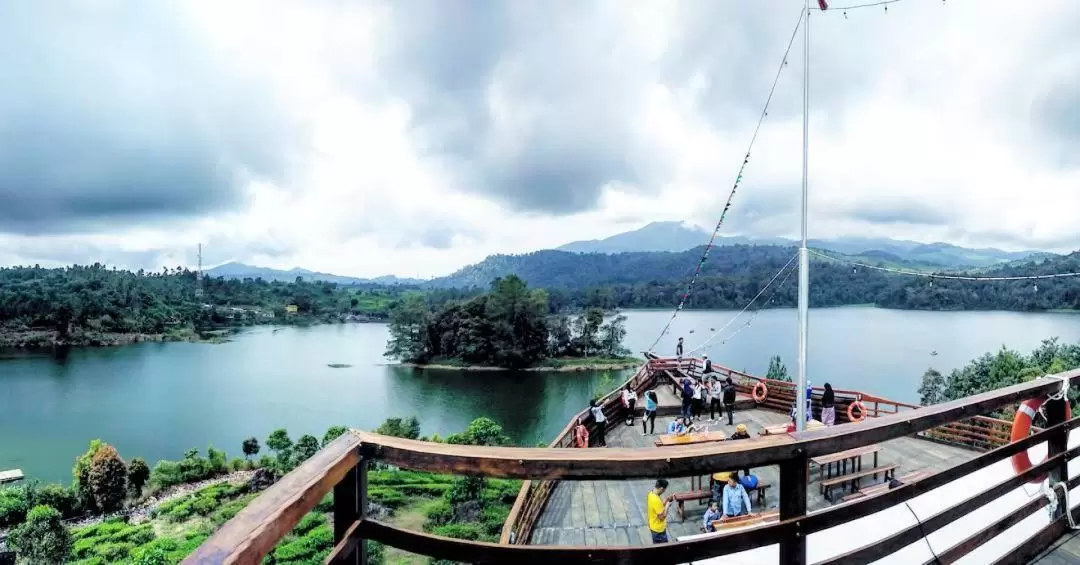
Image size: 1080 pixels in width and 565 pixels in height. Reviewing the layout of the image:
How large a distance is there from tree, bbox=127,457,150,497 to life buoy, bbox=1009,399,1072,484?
31.6 metres

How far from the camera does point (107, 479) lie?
936 inches

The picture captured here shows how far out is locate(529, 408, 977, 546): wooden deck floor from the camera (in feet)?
19.5

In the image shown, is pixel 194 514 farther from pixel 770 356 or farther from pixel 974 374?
pixel 770 356

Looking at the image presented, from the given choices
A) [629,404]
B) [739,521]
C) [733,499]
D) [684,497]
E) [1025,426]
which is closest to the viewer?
[1025,426]

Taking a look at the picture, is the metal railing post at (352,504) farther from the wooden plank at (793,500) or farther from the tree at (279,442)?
the tree at (279,442)

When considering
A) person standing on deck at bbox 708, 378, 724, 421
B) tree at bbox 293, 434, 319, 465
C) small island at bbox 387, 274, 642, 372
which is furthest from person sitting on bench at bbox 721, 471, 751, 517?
small island at bbox 387, 274, 642, 372

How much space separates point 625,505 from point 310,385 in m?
50.1

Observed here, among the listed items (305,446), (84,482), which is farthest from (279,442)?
(84,482)

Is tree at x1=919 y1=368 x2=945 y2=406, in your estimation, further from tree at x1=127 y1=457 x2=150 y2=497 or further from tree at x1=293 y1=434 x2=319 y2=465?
tree at x1=127 y1=457 x2=150 y2=497

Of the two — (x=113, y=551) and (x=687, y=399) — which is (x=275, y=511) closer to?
(x=687, y=399)

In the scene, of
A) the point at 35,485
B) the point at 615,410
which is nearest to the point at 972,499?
the point at 615,410

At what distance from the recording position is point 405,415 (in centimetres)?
4050

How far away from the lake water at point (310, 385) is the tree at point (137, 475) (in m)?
8.38

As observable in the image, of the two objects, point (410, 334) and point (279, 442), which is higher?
point (410, 334)
